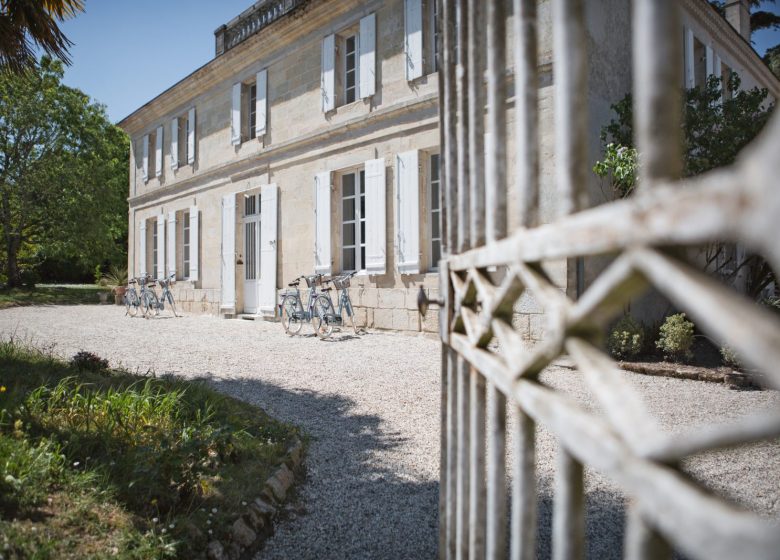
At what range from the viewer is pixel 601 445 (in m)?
0.58

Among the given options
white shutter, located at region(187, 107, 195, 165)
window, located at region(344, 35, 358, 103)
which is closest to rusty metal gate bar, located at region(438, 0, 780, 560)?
window, located at region(344, 35, 358, 103)

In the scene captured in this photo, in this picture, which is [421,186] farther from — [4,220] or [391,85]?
[4,220]

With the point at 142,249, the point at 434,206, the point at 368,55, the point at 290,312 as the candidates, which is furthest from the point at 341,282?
the point at 142,249

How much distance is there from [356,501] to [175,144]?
1379cm

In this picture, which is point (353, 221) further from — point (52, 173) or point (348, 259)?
point (52, 173)

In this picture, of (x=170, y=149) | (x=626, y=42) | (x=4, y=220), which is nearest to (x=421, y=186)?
(x=626, y=42)

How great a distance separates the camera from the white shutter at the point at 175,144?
13.9m

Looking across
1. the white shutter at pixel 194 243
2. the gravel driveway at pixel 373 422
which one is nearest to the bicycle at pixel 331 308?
the gravel driveway at pixel 373 422

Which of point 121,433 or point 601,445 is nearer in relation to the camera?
point 601,445

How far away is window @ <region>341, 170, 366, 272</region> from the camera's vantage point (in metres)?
8.99

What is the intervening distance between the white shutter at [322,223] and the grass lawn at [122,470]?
231 inches

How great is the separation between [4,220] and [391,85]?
52.1 ft

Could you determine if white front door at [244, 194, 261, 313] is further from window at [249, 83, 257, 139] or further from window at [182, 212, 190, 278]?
window at [182, 212, 190, 278]

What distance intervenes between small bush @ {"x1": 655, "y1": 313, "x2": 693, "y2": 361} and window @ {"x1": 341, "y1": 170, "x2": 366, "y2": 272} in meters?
5.01
